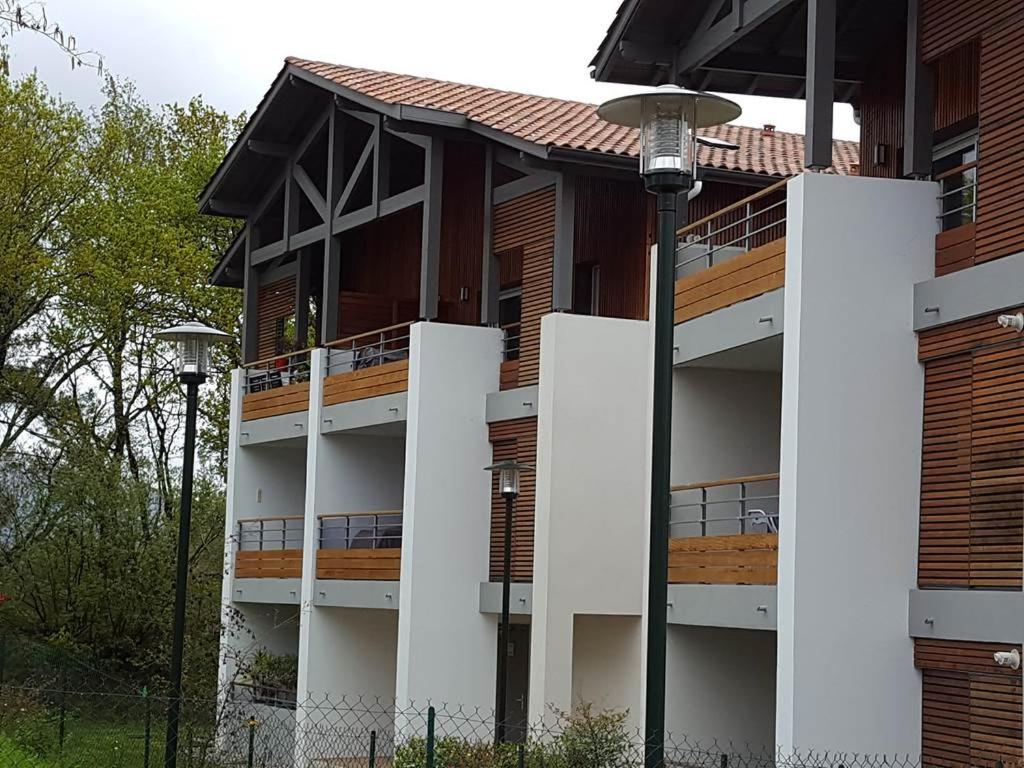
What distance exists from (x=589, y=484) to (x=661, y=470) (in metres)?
11.3

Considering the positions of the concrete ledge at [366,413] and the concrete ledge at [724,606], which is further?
the concrete ledge at [366,413]

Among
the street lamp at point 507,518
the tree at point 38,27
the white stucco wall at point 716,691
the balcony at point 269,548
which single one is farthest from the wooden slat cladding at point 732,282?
the balcony at point 269,548

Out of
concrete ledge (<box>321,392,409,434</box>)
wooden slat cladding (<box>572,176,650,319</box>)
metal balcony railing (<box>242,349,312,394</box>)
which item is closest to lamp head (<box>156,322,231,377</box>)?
wooden slat cladding (<box>572,176,650,319</box>)

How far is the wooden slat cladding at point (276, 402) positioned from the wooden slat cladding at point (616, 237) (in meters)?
6.34

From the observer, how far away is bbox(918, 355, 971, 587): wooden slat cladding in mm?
13438

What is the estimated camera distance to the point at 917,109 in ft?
47.5

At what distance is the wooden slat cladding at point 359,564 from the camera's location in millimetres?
22297

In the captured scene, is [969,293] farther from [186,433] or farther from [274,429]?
[274,429]

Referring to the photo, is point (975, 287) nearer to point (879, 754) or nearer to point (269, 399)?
point (879, 754)

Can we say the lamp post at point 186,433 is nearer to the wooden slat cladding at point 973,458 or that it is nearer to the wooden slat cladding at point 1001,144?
the wooden slat cladding at point 973,458

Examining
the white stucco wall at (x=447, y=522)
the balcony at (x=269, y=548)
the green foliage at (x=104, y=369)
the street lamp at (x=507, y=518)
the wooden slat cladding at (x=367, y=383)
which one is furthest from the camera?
the green foliage at (x=104, y=369)

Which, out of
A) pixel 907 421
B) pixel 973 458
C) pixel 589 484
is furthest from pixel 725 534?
pixel 973 458

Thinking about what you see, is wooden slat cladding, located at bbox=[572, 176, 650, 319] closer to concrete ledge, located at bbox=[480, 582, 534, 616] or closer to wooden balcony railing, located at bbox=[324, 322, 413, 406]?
wooden balcony railing, located at bbox=[324, 322, 413, 406]

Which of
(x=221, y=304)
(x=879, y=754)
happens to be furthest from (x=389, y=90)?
(x=221, y=304)
